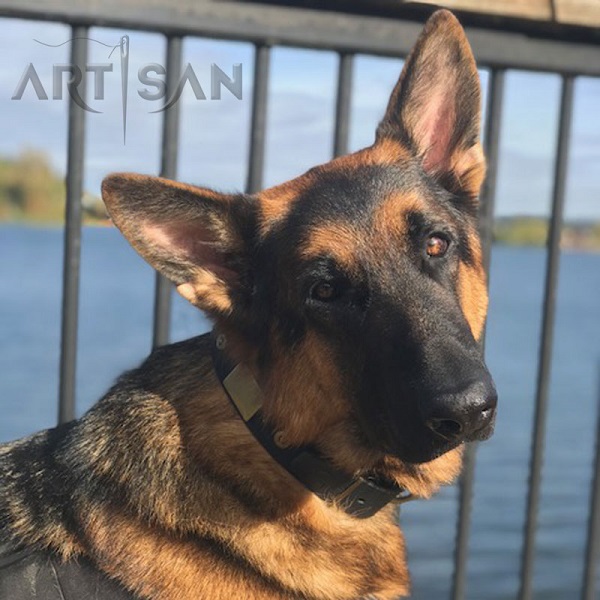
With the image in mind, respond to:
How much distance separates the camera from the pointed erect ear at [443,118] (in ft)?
9.17

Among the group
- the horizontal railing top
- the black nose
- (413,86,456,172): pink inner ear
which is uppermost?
the horizontal railing top

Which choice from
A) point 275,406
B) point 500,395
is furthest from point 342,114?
point 500,395

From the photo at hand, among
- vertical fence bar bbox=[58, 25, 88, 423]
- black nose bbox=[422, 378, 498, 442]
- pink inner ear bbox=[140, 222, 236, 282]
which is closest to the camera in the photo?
black nose bbox=[422, 378, 498, 442]

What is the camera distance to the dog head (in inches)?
95.3

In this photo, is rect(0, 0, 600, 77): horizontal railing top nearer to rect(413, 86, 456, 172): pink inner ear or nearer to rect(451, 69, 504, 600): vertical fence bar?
rect(451, 69, 504, 600): vertical fence bar

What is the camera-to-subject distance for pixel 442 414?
7.30 ft

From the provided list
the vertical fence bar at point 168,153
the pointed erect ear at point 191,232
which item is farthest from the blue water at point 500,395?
the pointed erect ear at point 191,232

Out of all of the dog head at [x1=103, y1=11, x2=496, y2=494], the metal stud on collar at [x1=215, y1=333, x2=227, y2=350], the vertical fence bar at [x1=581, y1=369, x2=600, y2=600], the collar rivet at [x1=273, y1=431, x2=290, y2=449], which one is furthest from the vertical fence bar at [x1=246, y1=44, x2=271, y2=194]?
the vertical fence bar at [x1=581, y1=369, x2=600, y2=600]

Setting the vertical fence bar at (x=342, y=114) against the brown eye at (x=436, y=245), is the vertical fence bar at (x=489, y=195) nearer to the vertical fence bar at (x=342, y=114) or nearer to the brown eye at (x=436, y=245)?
the vertical fence bar at (x=342, y=114)

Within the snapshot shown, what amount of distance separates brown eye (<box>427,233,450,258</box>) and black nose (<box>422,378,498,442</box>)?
49 centimetres

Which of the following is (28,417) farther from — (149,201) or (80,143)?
(149,201)

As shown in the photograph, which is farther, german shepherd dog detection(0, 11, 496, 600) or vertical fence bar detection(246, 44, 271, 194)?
vertical fence bar detection(246, 44, 271, 194)

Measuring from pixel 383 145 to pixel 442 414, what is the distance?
1.03 metres

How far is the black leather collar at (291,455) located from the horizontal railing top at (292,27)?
1.08 metres
